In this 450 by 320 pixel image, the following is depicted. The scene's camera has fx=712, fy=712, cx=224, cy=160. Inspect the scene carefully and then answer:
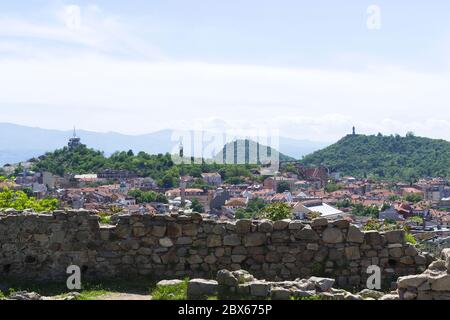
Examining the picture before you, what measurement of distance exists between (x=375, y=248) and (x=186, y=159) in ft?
613

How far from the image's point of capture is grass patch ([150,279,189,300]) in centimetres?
1056

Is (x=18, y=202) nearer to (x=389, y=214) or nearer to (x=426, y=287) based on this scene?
Answer: (x=426, y=287)

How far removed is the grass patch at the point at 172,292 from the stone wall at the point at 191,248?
7.77ft

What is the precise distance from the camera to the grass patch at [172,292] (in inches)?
416

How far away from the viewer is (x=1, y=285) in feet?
43.6

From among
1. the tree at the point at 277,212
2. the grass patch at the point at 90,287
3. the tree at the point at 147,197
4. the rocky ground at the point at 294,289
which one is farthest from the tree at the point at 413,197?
the rocky ground at the point at 294,289

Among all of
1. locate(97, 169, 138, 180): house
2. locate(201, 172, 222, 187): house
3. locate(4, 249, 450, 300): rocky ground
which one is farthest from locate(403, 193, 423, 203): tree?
locate(4, 249, 450, 300): rocky ground

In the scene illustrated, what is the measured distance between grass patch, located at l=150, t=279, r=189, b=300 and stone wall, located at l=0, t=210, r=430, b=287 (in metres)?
2.37

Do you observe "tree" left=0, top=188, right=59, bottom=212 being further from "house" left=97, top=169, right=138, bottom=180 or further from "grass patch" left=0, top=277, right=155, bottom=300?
"house" left=97, top=169, right=138, bottom=180

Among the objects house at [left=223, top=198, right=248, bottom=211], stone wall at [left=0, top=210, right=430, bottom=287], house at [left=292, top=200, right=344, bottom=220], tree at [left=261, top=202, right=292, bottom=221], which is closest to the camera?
stone wall at [left=0, top=210, right=430, bottom=287]

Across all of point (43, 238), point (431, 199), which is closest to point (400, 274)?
point (43, 238)

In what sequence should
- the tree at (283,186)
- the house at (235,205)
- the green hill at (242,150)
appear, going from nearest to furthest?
1. the house at (235,205)
2. the green hill at (242,150)
3. the tree at (283,186)

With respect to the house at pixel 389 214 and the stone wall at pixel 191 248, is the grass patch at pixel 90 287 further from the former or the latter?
the house at pixel 389 214

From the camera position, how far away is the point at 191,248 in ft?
44.7
